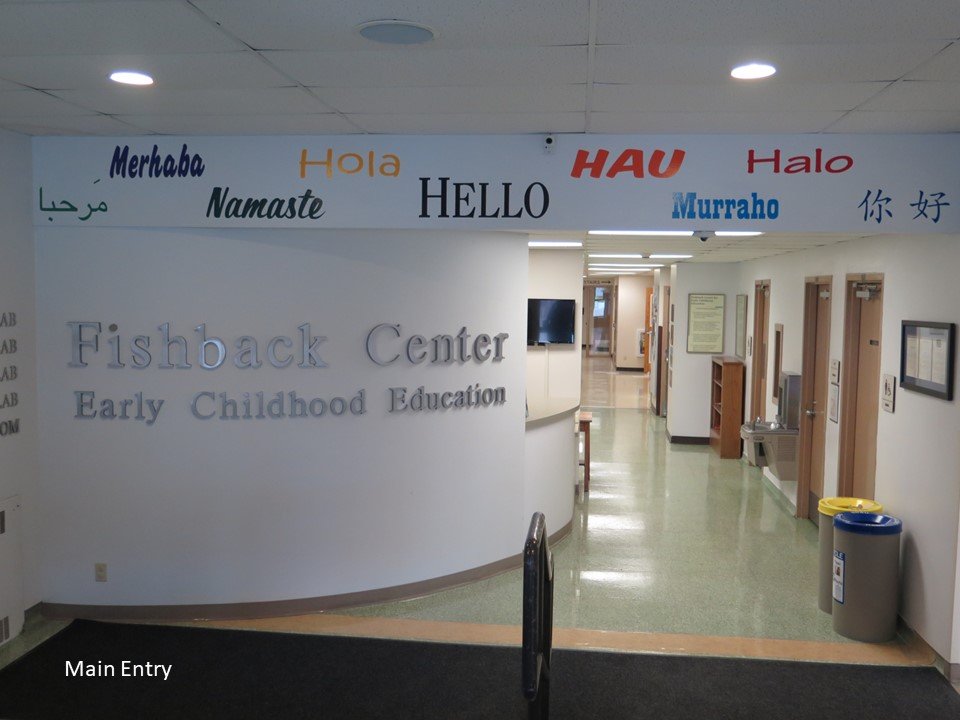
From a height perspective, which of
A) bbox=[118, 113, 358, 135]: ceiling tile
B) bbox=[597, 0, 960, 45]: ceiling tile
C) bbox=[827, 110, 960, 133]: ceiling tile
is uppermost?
bbox=[118, 113, 358, 135]: ceiling tile

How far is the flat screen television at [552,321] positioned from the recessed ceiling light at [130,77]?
5.26 metres

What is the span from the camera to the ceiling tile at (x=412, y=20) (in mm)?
2482

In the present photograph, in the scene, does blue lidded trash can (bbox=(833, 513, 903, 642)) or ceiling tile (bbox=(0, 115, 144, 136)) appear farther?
blue lidded trash can (bbox=(833, 513, 903, 642))

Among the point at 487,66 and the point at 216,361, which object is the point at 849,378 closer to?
the point at 487,66

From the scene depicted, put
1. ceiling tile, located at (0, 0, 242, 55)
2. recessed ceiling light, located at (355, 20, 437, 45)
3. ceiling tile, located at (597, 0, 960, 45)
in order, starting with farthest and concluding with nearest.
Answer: recessed ceiling light, located at (355, 20, 437, 45) → ceiling tile, located at (0, 0, 242, 55) → ceiling tile, located at (597, 0, 960, 45)

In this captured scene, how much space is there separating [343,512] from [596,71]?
3.03m

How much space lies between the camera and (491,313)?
5.41 metres

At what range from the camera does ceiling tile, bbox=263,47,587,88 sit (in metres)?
2.94

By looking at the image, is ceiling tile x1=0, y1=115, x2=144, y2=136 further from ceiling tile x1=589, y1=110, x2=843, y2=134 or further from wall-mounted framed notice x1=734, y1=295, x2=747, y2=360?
wall-mounted framed notice x1=734, y1=295, x2=747, y2=360

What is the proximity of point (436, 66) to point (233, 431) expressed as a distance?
2600 mm

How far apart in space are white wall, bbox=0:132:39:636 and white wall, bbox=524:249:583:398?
480cm

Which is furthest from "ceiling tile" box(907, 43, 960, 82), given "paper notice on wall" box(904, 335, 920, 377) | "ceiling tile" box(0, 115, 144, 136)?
"ceiling tile" box(0, 115, 144, 136)

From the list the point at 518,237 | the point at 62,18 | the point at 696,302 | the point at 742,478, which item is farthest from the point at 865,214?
the point at 696,302

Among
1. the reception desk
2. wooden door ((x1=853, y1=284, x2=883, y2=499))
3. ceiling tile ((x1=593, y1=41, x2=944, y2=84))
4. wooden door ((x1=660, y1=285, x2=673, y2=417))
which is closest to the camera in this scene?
ceiling tile ((x1=593, y1=41, x2=944, y2=84))
